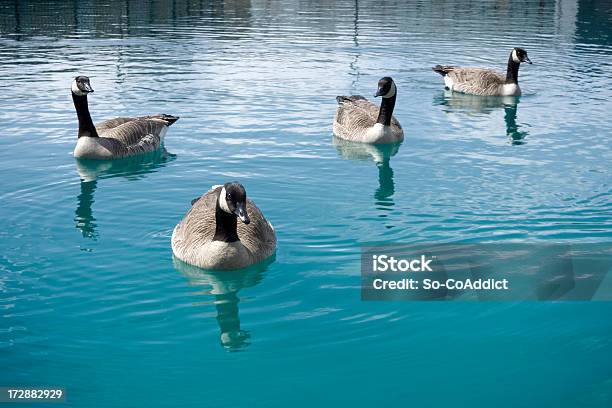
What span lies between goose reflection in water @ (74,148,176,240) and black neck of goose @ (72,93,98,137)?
619 mm

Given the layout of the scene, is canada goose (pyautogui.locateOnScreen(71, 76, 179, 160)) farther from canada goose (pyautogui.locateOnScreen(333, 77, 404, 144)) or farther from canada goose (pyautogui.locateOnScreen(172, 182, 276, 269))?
canada goose (pyautogui.locateOnScreen(172, 182, 276, 269))

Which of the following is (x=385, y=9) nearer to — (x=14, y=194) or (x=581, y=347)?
(x=14, y=194)

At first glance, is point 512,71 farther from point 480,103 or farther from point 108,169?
point 108,169

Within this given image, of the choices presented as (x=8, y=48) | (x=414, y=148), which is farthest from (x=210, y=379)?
(x=8, y=48)

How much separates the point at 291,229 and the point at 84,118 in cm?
664

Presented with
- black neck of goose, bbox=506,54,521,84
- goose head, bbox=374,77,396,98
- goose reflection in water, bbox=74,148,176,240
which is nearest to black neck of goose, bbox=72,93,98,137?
goose reflection in water, bbox=74,148,176,240

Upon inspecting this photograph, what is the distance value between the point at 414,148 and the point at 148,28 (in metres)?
29.7

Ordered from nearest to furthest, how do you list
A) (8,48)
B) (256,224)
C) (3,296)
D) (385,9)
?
(3,296), (256,224), (8,48), (385,9)

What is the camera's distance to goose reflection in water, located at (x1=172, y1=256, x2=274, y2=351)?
Answer: 1045cm

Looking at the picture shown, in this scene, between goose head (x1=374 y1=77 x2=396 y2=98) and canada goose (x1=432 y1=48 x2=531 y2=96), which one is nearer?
goose head (x1=374 y1=77 x2=396 y2=98)

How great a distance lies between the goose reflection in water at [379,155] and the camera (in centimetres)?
1680

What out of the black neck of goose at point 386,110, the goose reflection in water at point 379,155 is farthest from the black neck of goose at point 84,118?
the black neck of goose at point 386,110

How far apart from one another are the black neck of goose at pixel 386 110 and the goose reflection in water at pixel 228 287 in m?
8.37

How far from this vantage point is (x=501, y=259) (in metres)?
12.7
